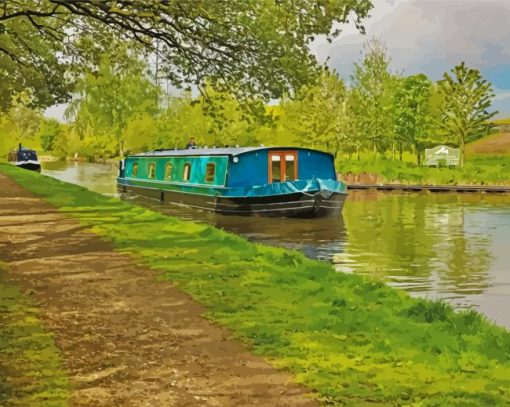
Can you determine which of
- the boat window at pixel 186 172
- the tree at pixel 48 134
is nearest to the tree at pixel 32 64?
the boat window at pixel 186 172

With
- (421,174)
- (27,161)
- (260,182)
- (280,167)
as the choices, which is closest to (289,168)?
(280,167)

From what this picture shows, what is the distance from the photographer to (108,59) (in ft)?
53.7

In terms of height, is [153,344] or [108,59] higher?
[108,59]

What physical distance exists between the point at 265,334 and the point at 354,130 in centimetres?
4413

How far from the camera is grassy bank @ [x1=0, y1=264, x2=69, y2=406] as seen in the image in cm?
473

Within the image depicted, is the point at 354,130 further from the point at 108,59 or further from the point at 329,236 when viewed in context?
the point at 108,59

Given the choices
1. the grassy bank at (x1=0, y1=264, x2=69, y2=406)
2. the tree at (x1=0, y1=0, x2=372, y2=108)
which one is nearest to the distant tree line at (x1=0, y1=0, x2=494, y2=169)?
the tree at (x1=0, y1=0, x2=372, y2=108)

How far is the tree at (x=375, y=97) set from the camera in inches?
1975

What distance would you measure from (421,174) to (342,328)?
37.2 meters

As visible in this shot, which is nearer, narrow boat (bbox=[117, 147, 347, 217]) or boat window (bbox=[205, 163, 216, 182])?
narrow boat (bbox=[117, 147, 347, 217])

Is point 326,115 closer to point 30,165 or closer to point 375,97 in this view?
point 375,97

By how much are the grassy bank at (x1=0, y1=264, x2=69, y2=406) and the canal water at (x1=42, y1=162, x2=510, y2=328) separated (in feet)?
21.1

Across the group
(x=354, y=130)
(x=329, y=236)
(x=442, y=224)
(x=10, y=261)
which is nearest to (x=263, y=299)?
(x=10, y=261)

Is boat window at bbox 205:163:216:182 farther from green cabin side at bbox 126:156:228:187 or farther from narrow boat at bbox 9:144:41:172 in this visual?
narrow boat at bbox 9:144:41:172
